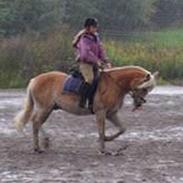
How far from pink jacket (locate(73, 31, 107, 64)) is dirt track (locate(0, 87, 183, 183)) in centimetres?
140

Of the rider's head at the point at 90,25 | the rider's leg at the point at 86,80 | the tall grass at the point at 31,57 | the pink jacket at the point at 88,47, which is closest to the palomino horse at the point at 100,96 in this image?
the rider's leg at the point at 86,80

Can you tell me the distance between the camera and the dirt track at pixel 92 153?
998cm

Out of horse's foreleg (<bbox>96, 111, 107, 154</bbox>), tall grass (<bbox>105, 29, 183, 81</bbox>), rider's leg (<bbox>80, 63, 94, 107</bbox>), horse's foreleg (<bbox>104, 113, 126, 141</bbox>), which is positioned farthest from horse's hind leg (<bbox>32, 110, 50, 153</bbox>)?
tall grass (<bbox>105, 29, 183, 81</bbox>)

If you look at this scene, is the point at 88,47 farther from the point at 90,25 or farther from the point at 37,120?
the point at 37,120

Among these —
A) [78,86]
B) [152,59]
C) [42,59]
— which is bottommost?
[152,59]

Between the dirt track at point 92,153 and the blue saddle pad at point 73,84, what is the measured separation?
923mm

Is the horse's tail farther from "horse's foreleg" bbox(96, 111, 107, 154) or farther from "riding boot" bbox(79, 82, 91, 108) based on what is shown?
"horse's foreleg" bbox(96, 111, 107, 154)

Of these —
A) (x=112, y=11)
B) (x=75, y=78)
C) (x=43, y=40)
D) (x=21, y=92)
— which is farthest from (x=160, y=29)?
(x=75, y=78)

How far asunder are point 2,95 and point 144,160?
13.2m

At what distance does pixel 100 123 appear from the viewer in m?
12.2

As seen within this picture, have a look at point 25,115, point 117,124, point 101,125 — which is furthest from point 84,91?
point 25,115

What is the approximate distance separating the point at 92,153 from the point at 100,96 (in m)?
0.85

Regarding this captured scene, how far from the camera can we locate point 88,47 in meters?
12.0

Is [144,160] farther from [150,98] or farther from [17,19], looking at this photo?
[17,19]
